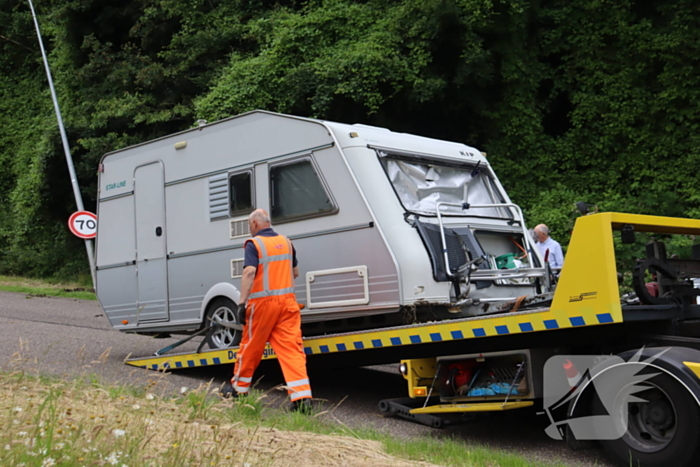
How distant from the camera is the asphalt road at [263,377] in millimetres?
5526

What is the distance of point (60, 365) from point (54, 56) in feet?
75.9

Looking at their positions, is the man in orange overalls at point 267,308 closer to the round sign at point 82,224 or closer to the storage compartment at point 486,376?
the storage compartment at point 486,376

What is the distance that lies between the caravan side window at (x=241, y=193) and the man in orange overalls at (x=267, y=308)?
4.08 feet

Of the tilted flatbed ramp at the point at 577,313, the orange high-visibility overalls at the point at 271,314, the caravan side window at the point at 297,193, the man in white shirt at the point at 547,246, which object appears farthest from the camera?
the man in white shirt at the point at 547,246

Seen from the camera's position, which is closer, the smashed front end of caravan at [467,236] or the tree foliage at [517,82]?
the smashed front end of caravan at [467,236]

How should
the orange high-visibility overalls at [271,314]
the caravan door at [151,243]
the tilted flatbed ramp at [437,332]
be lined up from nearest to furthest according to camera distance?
1. the tilted flatbed ramp at [437,332]
2. the orange high-visibility overalls at [271,314]
3. the caravan door at [151,243]

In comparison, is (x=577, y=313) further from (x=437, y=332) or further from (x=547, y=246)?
(x=547, y=246)

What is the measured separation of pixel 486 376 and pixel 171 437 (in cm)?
257

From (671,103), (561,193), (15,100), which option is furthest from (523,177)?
(15,100)

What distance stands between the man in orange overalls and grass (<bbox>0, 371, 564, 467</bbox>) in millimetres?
728

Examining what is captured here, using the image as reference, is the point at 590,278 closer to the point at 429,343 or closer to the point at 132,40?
the point at 429,343

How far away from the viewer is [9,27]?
3106 cm

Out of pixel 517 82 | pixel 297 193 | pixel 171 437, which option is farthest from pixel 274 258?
pixel 517 82

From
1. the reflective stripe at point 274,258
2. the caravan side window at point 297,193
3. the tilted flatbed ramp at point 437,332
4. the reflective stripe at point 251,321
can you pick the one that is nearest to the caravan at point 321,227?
the caravan side window at point 297,193
